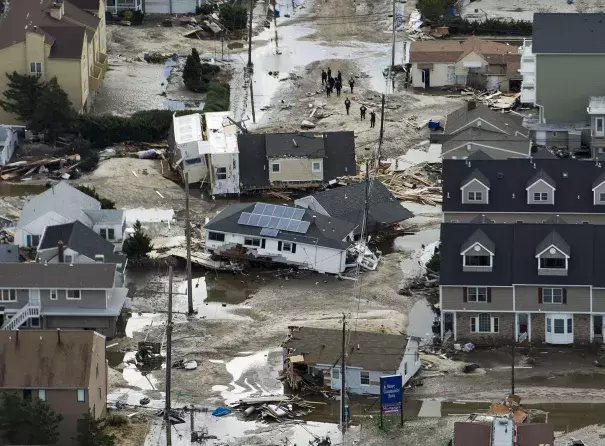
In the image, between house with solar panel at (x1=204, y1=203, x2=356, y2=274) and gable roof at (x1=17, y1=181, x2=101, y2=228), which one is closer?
house with solar panel at (x1=204, y1=203, x2=356, y2=274)

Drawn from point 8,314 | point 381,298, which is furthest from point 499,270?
point 8,314

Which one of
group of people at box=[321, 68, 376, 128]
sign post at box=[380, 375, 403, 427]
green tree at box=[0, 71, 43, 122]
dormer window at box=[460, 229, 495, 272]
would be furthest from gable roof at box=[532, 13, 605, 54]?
sign post at box=[380, 375, 403, 427]

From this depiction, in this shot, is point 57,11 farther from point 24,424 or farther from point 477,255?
point 24,424

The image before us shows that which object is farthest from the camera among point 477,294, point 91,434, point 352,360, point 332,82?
point 332,82

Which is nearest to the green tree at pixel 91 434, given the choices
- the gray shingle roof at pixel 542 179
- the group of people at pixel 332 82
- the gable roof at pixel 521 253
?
the gable roof at pixel 521 253

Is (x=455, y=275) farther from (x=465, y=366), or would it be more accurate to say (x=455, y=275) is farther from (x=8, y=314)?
(x=8, y=314)

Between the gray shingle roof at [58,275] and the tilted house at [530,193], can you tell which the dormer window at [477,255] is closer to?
the tilted house at [530,193]

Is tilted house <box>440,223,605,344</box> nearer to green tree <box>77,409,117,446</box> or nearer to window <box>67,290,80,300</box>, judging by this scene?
window <box>67,290,80,300</box>

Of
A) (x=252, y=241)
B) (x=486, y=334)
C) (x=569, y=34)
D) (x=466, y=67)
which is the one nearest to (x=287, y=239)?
(x=252, y=241)
